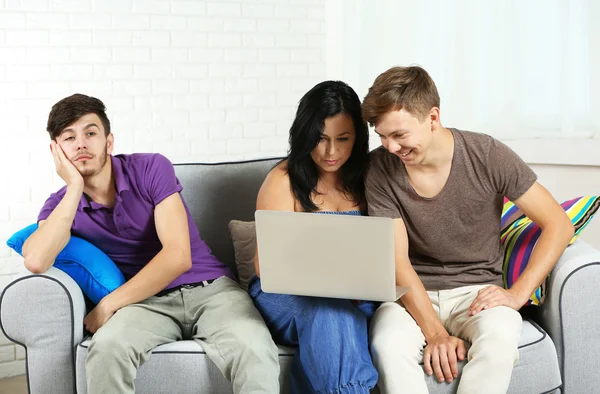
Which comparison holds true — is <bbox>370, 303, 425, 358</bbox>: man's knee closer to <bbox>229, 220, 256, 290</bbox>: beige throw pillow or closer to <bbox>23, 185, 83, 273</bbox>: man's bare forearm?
<bbox>229, 220, 256, 290</bbox>: beige throw pillow

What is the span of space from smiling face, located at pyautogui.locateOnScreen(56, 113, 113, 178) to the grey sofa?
1.26 feet

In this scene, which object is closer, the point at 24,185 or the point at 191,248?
the point at 191,248

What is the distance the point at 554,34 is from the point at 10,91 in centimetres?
242

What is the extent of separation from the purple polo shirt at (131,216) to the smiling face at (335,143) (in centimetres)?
50

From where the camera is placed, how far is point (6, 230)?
3.44m

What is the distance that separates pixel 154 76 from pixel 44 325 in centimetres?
177

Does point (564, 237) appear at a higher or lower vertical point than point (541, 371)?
higher

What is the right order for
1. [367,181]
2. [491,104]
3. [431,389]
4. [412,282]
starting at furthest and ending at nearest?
1. [491,104]
2. [367,181]
3. [412,282]
4. [431,389]

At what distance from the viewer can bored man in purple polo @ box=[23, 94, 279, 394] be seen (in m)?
2.19

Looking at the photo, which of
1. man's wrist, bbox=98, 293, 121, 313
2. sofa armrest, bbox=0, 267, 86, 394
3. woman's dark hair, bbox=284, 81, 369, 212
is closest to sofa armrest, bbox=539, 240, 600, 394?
woman's dark hair, bbox=284, 81, 369, 212

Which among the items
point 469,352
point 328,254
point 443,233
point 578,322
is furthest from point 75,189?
point 578,322

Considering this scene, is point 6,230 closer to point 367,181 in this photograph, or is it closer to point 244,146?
point 244,146

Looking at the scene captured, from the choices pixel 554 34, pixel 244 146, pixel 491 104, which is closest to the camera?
pixel 554 34

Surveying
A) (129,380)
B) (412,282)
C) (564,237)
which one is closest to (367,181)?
(412,282)
